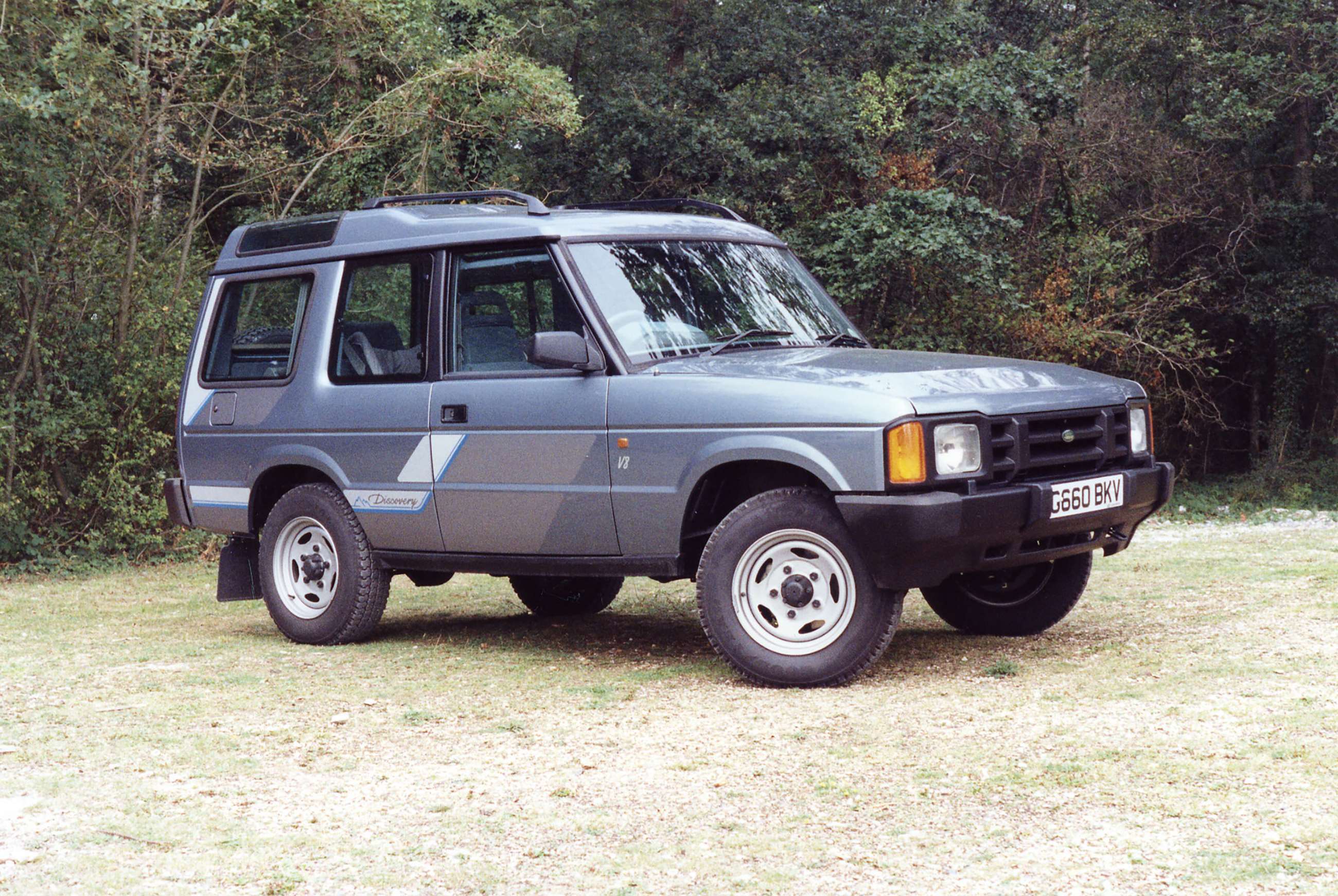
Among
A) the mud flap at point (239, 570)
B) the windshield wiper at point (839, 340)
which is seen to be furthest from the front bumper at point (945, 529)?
the mud flap at point (239, 570)

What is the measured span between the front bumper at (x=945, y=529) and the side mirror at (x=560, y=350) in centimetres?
137

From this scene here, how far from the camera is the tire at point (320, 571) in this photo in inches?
304

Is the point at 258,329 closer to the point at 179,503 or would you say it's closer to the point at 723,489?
the point at 179,503

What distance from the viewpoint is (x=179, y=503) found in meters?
8.64

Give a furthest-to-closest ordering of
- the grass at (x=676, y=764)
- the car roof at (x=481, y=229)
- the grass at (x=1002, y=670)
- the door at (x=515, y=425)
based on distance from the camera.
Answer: the car roof at (x=481, y=229) < the door at (x=515, y=425) < the grass at (x=1002, y=670) < the grass at (x=676, y=764)

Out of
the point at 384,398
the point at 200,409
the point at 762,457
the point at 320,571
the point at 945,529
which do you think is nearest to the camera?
the point at 945,529

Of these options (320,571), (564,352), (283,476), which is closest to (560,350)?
(564,352)

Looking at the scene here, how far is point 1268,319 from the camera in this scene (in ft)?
77.2

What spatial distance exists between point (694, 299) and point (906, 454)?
1.56 m

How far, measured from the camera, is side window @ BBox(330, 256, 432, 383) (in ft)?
24.3

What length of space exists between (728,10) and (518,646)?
17.4m

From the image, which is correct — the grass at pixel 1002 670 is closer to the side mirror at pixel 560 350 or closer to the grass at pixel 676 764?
the grass at pixel 676 764

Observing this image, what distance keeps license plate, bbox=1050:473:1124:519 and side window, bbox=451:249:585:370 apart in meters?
2.27

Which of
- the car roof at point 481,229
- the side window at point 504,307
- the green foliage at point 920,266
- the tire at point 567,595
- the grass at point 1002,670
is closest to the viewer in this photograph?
the grass at point 1002,670
